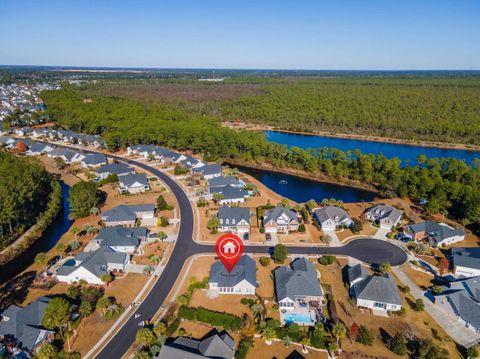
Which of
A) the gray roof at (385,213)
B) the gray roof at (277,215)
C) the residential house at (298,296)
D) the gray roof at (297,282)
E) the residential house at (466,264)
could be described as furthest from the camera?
the gray roof at (385,213)

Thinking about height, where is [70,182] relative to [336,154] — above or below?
below

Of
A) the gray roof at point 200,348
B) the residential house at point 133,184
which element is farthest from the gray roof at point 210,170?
the gray roof at point 200,348

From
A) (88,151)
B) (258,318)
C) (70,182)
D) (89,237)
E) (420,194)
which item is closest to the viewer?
(258,318)

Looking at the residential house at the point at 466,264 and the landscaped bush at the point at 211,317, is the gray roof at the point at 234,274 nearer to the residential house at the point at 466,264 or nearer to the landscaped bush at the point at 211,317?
the landscaped bush at the point at 211,317

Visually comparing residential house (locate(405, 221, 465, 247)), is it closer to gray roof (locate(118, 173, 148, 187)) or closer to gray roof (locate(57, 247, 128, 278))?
gray roof (locate(57, 247, 128, 278))

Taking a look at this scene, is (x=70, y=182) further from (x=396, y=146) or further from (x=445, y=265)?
(x=396, y=146)

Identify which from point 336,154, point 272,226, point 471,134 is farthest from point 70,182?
point 471,134

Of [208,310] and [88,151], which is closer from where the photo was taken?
[208,310]

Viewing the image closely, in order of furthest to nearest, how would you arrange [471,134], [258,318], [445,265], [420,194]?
[471,134], [420,194], [445,265], [258,318]
